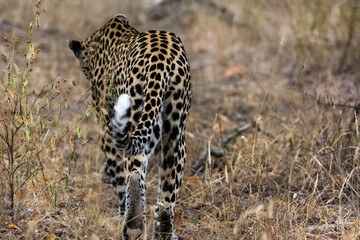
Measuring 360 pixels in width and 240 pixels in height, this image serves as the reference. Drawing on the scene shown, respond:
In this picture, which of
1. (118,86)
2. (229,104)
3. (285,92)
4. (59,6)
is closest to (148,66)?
(118,86)

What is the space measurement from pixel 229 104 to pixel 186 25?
137 inches

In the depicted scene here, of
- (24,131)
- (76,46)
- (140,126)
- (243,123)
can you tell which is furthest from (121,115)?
(243,123)

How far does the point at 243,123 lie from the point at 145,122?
12.2 feet

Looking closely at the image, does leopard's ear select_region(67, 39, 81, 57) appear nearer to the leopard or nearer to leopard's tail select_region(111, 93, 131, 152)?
the leopard

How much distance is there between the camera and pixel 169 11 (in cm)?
1139

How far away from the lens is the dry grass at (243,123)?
4.32 m

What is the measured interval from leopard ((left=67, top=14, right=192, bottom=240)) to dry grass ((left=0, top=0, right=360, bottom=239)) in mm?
267

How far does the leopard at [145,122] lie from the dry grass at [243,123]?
0.27m

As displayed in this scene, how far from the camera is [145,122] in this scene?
3797 mm

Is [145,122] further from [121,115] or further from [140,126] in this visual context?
[121,115]

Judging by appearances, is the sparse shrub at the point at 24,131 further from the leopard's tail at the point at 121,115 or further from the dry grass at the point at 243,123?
the leopard's tail at the point at 121,115

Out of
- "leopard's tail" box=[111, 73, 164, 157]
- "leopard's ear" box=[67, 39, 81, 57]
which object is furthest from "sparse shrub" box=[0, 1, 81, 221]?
"leopard's ear" box=[67, 39, 81, 57]

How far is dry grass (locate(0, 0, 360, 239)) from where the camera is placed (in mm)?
4320

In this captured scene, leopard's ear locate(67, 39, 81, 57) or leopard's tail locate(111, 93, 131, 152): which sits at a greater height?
leopard's ear locate(67, 39, 81, 57)
